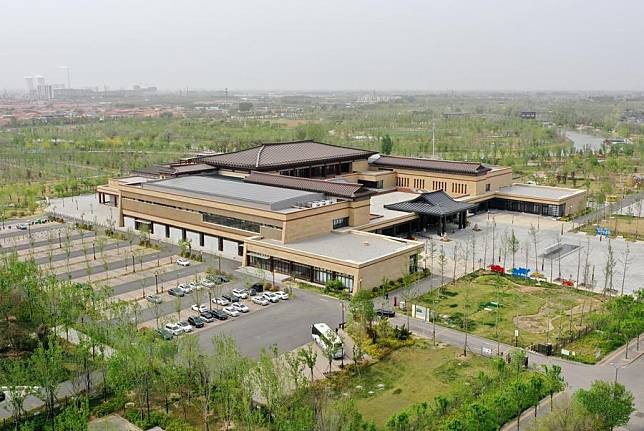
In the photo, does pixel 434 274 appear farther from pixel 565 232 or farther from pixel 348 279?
pixel 565 232

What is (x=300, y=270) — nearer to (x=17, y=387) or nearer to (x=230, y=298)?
(x=230, y=298)

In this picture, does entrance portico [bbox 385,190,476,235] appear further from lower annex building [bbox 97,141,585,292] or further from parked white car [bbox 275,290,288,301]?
parked white car [bbox 275,290,288,301]

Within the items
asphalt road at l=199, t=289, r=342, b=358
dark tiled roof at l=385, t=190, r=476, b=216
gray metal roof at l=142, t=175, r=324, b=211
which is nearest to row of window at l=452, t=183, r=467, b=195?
dark tiled roof at l=385, t=190, r=476, b=216

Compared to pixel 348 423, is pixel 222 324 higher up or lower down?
lower down

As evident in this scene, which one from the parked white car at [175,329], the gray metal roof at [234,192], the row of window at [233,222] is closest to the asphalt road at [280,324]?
the parked white car at [175,329]

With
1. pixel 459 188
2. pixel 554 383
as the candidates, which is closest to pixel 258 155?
pixel 459 188

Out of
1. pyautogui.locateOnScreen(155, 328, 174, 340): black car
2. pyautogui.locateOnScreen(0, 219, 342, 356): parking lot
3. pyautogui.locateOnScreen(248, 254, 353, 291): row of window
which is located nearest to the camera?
pyautogui.locateOnScreen(155, 328, 174, 340): black car

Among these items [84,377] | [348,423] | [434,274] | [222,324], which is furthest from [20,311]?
[434,274]
